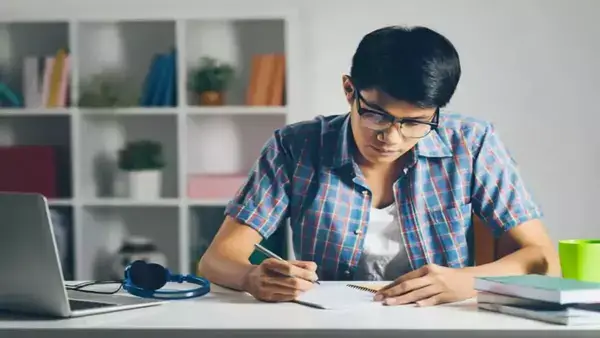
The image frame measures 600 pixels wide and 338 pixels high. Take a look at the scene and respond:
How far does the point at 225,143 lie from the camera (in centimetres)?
342

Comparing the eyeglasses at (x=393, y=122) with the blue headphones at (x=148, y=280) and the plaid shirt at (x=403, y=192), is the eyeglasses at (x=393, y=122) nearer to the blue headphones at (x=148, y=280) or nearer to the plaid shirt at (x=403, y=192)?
the plaid shirt at (x=403, y=192)

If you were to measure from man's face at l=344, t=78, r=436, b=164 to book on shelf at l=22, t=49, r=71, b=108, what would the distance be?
1.79 metres

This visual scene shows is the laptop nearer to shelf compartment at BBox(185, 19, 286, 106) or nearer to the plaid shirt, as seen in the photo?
the plaid shirt

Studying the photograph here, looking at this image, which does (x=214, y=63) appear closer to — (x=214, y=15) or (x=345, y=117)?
(x=214, y=15)

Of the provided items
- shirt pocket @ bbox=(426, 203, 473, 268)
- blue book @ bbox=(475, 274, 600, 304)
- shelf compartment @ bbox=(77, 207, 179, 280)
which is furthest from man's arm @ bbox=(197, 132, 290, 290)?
shelf compartment @ bbox=(77, 207, 179, 280)

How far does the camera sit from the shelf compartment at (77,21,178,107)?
11.0 feet

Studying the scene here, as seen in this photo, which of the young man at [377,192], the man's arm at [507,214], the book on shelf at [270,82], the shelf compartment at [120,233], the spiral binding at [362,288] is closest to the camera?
the spiral binding at [362,288]

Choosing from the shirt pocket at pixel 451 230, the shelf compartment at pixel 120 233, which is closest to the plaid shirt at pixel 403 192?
the shirt pocket at pixel 451 230

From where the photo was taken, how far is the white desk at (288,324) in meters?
1.16

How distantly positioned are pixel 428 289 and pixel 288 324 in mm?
311

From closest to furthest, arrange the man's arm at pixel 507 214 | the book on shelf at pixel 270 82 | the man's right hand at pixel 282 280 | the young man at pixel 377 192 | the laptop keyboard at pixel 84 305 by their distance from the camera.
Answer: the laptop keyboard at pixel 84 305 → the man's right hand at pixel 282 280 → the man's arm at pixel 507 214 → the young man at pixel 377 192 → the book on shelf at pixel 270 82

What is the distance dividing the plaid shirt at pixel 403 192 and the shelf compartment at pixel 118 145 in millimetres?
1507

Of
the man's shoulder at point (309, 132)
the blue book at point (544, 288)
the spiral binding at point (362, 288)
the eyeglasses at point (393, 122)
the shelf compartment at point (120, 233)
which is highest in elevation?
the eyeglasses at point (393, 122)

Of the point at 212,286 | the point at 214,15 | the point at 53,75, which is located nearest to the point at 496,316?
the point at 212,286
